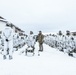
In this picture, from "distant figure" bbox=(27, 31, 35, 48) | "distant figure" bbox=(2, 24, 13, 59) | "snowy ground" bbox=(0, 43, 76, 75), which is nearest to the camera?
"snowy ground" bbox=(0, 43, 76, 75)

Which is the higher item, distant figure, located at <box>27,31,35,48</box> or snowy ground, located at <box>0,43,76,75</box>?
distant figure, located at <box>27,31,35,48</box>

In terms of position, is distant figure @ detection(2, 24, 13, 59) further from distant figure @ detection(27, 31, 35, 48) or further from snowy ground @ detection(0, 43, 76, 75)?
distant figure @ detection(27, 31, 35, 48)

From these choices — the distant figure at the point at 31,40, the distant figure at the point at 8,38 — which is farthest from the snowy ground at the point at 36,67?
the distant figure at the point at 31,40

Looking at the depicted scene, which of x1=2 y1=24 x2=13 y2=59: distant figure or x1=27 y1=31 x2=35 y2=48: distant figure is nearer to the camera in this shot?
x1=2 y1=24 x2=13 y2=59: distant figure

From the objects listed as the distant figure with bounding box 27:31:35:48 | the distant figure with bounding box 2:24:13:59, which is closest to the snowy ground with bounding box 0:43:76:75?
the distant figure with bounding box 2:24:13:59

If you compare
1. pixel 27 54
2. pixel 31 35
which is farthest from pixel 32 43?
pixel 27 54

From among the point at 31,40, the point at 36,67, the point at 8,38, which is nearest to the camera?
the point at 36,67

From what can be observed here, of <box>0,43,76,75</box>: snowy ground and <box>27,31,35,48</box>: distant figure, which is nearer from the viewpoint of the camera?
<box>0,43,76,75</box>: snowy ground

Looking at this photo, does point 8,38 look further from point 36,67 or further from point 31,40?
point 31,40

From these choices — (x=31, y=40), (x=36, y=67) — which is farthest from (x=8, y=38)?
(x=31, y=40)

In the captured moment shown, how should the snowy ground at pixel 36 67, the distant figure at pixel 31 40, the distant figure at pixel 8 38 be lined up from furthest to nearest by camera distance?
1. the distant figure at pixel 31 40
2. the distant figure at pixel 8 38
3. the snowy ground at pixel 36 67

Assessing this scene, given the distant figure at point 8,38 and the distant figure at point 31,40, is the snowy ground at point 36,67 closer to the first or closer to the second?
the distant figure at point 8,38

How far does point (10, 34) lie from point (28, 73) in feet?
15.6

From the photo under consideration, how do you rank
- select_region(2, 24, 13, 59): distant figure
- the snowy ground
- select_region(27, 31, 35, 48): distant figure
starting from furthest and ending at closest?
select_region(27, 31, 35, 48): distant figure, select_region(2, 24, 13, 59): distant figure, the snowy ground
